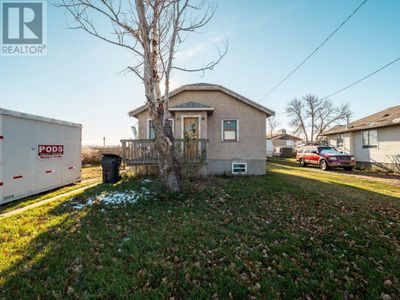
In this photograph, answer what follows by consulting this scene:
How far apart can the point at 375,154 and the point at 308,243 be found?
17.0 meters

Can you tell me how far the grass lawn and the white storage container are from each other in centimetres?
174

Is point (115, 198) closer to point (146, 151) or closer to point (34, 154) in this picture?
point (146, 151)

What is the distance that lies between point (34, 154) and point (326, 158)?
61.9ft

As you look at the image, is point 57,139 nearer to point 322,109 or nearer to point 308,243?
point 308,243

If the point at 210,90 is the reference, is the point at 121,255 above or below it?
below

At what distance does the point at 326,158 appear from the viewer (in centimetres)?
1593

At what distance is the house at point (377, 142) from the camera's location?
1412 cm

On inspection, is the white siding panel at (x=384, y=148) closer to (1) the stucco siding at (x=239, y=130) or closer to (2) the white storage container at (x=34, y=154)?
(1) the stucco siding at (x=239, y=130)

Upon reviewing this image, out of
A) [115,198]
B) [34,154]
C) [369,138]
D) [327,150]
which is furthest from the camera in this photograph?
[327,150]

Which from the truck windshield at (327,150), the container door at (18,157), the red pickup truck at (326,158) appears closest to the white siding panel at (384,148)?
the red pickup truck at (326,158)

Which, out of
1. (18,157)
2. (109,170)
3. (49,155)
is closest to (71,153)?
(49,155)

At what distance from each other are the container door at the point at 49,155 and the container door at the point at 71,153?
0.30m

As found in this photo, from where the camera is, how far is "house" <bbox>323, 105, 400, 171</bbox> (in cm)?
1412

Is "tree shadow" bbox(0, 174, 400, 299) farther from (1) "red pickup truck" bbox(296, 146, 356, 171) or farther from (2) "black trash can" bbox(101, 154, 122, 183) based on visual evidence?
(1) "red pickup truck" bbox(296, 146, 356, 171)
